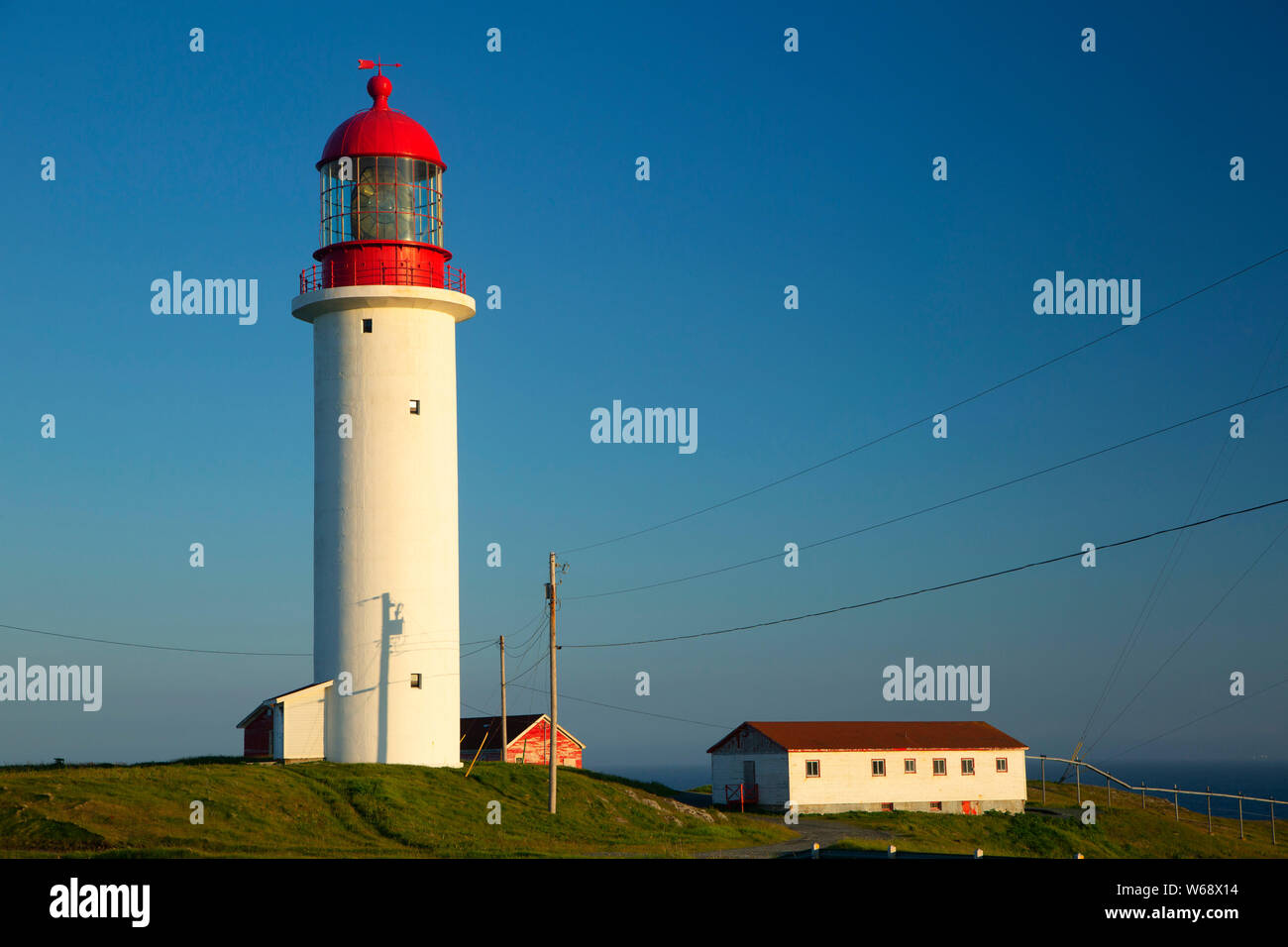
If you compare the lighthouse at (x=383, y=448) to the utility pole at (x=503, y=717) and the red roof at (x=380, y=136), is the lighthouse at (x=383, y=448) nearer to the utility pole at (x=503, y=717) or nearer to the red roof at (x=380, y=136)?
the red roof at (x=380, y=136)

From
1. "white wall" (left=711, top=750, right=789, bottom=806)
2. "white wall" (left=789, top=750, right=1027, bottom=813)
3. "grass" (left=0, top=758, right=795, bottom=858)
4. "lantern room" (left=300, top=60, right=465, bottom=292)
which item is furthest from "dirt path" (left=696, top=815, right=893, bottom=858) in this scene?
"lantern room" (left=300, top=60, right=465, bottom=292)

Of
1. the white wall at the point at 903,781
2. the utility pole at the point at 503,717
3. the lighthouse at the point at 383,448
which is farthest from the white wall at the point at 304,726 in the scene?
the white wall at the point at 903,781

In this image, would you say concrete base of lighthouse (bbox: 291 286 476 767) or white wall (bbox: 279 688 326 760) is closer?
white wall (bbox: 279 688 326 760)

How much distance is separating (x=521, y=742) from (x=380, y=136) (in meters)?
25.2

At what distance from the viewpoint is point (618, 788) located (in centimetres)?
4359

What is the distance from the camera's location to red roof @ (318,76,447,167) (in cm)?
4162

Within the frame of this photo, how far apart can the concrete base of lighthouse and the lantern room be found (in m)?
0.88

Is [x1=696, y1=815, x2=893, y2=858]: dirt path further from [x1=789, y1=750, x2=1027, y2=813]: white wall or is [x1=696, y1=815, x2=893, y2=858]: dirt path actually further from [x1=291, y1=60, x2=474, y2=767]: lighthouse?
[x1=291, y1=60, x2=474, y2=767]: lighthouse

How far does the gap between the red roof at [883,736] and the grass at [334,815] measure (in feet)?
25.3

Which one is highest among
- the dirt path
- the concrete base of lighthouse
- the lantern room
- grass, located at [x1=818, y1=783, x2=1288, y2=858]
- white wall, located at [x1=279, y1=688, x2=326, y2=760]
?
the lantern room

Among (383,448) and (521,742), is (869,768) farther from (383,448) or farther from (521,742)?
(383,448)

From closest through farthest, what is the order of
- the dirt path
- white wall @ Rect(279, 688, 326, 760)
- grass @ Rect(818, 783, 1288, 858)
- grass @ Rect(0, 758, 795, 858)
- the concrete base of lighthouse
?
grass @ Rect(0, 758, 795, 858) → the dirt path → white wall @ Rect(279, 688, 326, 760) → the concrete base of lighthouse → grass @ Rect(818, 783, 1288, 858)

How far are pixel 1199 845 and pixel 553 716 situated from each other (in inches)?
1079
